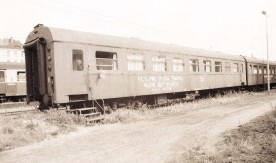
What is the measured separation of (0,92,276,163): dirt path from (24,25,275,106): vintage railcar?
198 centimetres

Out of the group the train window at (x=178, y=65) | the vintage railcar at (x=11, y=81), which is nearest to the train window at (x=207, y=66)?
the train window at (x=178, y=65)

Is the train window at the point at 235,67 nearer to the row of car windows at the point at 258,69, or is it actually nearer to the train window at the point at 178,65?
the row of car windows at the point at 258,69

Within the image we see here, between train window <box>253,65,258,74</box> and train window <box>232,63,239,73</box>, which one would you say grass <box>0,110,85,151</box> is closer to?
train window <box>232,63,239,73</box>

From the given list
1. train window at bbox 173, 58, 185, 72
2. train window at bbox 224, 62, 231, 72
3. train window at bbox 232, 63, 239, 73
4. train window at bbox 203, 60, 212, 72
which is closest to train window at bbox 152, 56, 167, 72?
train window at bbox 173, 58, 185, 72

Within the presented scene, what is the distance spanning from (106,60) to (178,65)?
5376 millimetres

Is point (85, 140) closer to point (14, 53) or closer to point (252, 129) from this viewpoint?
point (252, 129)

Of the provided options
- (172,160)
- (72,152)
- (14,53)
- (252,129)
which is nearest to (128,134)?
(72,152)

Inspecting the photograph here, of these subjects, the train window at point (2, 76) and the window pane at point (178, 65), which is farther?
the train window at point (2, 76)

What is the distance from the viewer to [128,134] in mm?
8195

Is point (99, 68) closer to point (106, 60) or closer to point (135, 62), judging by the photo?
point (106, 60)

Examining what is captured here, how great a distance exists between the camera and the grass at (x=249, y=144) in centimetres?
557

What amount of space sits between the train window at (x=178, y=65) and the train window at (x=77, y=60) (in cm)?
622

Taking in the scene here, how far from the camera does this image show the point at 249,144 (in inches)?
257

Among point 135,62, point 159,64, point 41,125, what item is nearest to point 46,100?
point 41,125
